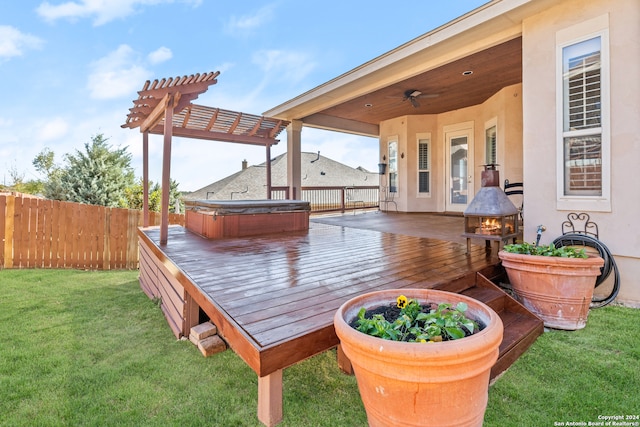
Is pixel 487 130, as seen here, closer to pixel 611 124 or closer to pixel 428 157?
pixel 428 157

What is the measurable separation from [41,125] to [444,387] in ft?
79.4

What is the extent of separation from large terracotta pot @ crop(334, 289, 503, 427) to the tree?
1113cm

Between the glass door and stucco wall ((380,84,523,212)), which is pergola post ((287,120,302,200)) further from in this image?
the glass door

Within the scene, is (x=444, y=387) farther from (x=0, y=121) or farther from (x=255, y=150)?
(x=0, y=121)

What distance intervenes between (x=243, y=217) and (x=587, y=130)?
14.3 ft

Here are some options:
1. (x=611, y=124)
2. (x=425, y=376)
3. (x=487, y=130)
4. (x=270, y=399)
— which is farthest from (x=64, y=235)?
(x=487, y=130)

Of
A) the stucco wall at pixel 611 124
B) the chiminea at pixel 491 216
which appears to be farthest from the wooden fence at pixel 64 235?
the stucco wall at pixel 611 124

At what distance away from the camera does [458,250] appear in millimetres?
3648

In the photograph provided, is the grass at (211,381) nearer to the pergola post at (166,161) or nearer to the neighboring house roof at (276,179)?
the pergola post at (166,161)

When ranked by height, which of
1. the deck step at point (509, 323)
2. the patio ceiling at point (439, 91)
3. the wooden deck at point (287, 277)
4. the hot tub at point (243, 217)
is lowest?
the deck step at point (509, 323)

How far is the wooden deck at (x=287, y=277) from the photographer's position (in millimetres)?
1610

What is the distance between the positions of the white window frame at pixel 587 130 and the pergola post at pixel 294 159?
5.29 metres

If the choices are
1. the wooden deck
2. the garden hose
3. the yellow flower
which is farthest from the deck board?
the garden hose

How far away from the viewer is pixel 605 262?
3.11 metres
